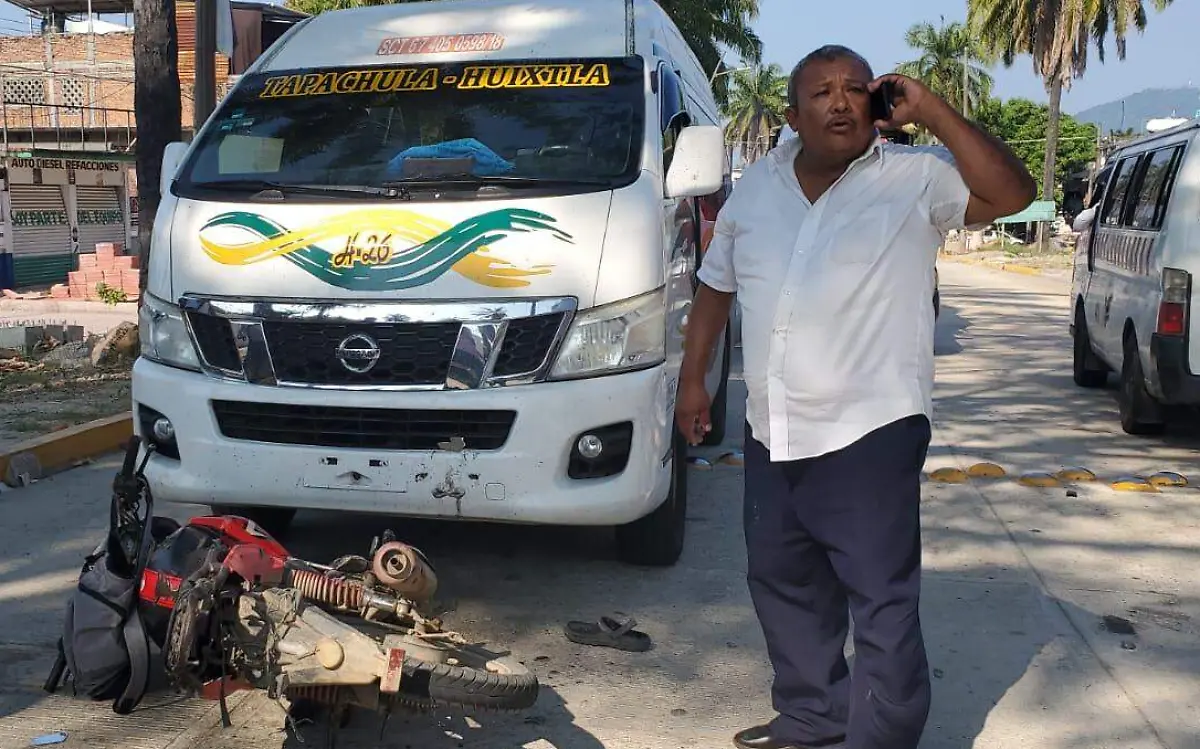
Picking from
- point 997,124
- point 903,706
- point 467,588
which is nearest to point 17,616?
point 467,588

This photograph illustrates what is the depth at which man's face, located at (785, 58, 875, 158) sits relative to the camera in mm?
2803

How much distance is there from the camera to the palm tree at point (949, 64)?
66.3 meters

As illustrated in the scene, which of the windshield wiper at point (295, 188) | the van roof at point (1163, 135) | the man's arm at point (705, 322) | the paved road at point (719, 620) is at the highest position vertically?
the van roof at point (1163, 135)

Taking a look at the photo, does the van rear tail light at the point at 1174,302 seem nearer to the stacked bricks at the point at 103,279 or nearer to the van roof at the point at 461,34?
the van roof at the point at 461,34

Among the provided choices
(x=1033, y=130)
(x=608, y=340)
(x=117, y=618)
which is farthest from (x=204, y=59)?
(x=1033, y=130)

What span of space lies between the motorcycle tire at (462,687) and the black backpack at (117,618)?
818mm

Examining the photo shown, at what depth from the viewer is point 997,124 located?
6825cm

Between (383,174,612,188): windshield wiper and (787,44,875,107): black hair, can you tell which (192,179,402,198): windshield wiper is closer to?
(383,174,612,188): windshield wiper

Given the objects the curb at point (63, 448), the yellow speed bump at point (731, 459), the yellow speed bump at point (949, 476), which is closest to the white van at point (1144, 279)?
the yellow speed bump at point (949, 476)

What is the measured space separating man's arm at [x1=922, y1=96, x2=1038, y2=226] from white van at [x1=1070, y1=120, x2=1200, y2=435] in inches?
190

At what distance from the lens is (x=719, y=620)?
4.53 meters

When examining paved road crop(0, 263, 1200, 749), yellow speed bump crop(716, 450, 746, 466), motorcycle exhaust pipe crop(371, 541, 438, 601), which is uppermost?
motorcycle exhaust pipe crop(371, 541, 438, 601)

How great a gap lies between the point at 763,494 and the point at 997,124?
70572 mm

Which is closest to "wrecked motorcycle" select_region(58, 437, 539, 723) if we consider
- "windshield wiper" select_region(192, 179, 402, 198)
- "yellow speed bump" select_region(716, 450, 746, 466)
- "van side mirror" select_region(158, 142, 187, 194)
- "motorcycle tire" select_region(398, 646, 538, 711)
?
"motorcycle tire" select_region(398, 646, 538, 711)
